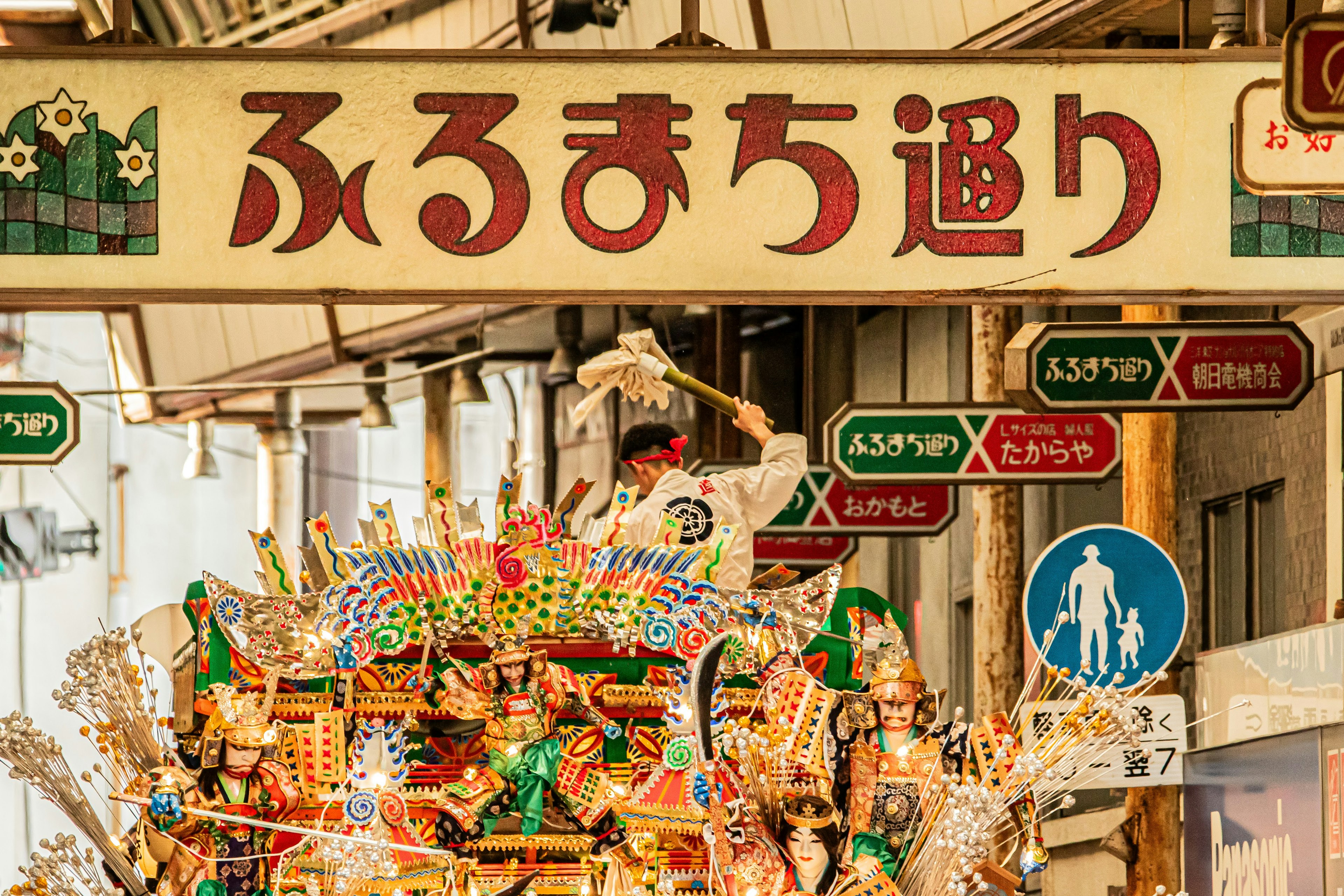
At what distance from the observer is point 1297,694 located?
9.13 metres

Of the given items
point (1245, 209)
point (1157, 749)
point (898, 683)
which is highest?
point (1245, 209)

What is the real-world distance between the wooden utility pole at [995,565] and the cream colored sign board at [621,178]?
472 centimetres

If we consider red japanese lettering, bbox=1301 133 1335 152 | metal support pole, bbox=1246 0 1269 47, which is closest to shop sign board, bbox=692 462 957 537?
metal support pole, bbox=1246 0 1269 47

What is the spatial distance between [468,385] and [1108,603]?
1220 centimetres

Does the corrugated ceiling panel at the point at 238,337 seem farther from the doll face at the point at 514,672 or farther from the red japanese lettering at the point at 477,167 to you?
the doll face at the point at 514,672

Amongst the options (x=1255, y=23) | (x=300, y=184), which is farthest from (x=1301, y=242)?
(x=300, y=184)

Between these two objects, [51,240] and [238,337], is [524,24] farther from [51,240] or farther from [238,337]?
[51,240]

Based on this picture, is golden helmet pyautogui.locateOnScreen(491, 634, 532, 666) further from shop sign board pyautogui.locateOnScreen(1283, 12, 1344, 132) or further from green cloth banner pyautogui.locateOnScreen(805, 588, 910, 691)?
shop sign board pyautogui.locateOnScreen(1283, 12, 1344, 132)

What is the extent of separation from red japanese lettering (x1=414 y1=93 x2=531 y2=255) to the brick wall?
4.22 meters

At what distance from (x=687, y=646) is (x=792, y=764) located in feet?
1.37

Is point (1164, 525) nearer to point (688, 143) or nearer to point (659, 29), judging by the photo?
point (688, 143)

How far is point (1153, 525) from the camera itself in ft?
29.8

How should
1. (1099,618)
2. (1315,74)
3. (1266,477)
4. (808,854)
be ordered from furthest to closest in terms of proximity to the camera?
(1266,477) < (1099,618) < (808,854) < (1315,74)

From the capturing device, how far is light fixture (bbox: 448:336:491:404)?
19.6 meters
